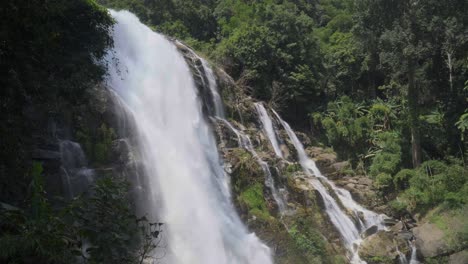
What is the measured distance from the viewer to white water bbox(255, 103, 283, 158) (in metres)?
20.5

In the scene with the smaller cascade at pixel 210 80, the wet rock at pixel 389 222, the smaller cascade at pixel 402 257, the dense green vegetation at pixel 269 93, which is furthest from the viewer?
the smaller cascade at pixel 210 80

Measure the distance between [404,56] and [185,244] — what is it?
13.0 meters

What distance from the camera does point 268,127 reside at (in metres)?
21.2

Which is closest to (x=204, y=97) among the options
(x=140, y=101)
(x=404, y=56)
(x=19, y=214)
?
(x=140, y=101)

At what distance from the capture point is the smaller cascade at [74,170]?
10.6m

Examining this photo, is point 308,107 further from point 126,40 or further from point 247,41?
point 126,40

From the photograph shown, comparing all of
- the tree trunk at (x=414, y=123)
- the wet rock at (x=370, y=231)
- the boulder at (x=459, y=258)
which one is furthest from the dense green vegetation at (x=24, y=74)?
the tree trunk at (x=414, y=123)

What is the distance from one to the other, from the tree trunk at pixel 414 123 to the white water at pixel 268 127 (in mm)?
6200

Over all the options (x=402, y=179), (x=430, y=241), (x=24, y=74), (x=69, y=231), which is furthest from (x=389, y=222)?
(x=69, y=231)

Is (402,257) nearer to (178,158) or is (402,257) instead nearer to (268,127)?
(178,158)

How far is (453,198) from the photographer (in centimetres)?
1642

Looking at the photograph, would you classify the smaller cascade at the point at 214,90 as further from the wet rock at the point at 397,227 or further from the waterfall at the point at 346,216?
the wet rock at the point at 397,227

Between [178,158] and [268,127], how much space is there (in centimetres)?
758

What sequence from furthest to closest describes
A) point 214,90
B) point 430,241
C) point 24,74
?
point 214,90 < point 430,241 < point 24,74
